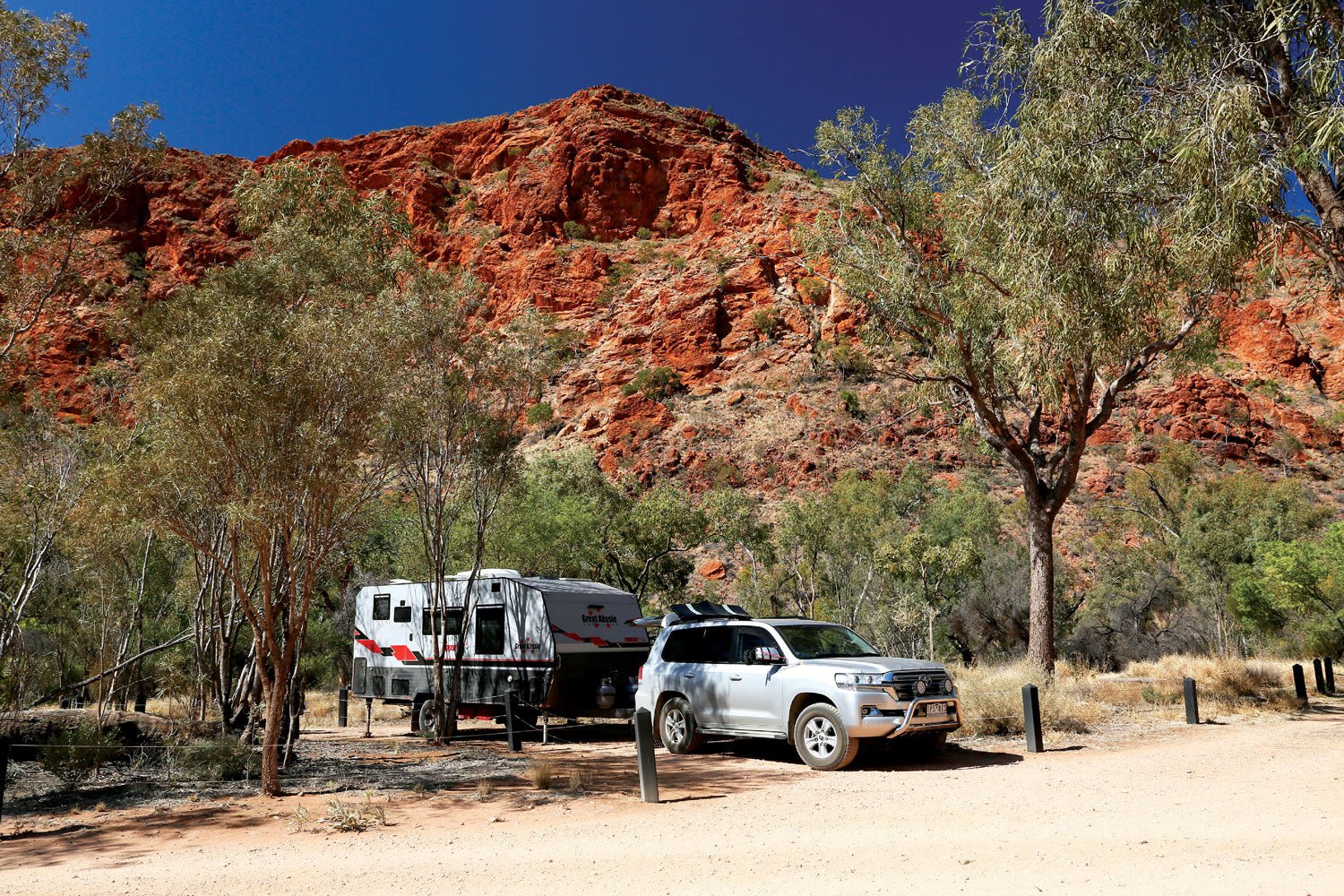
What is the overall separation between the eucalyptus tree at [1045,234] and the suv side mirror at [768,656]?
5.42 meters

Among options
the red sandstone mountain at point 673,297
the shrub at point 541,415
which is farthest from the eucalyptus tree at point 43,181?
the shrub at point 541,415

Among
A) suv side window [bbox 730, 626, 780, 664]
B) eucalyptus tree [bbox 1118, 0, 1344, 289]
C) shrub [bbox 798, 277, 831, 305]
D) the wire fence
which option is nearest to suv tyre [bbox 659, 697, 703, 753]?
suv side window [bbox 730, 626, 780, 664]

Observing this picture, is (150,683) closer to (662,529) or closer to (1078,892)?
(662,529)

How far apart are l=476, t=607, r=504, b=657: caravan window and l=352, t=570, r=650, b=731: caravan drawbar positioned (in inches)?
0.6

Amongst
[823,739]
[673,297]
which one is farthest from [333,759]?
[673,297]

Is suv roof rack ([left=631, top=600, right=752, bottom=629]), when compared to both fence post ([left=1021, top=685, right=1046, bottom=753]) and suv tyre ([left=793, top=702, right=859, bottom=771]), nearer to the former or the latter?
suv tyre ([left=793, top=702, right=859, bottom=771])

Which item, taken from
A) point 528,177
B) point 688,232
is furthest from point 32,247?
point 528,177

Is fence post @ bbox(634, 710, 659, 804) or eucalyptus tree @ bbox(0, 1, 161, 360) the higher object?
eucalyptus tree @ bbox(0, 1, 161, 360)

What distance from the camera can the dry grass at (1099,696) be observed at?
13508 mm

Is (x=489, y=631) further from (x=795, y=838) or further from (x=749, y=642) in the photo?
(x=795, y=838)

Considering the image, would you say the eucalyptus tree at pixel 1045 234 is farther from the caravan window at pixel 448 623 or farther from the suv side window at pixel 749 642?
the caravan window at pixel 448 623

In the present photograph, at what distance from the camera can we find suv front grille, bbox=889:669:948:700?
10.5 meters

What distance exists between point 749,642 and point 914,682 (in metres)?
2.20

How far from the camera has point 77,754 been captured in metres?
10.8
